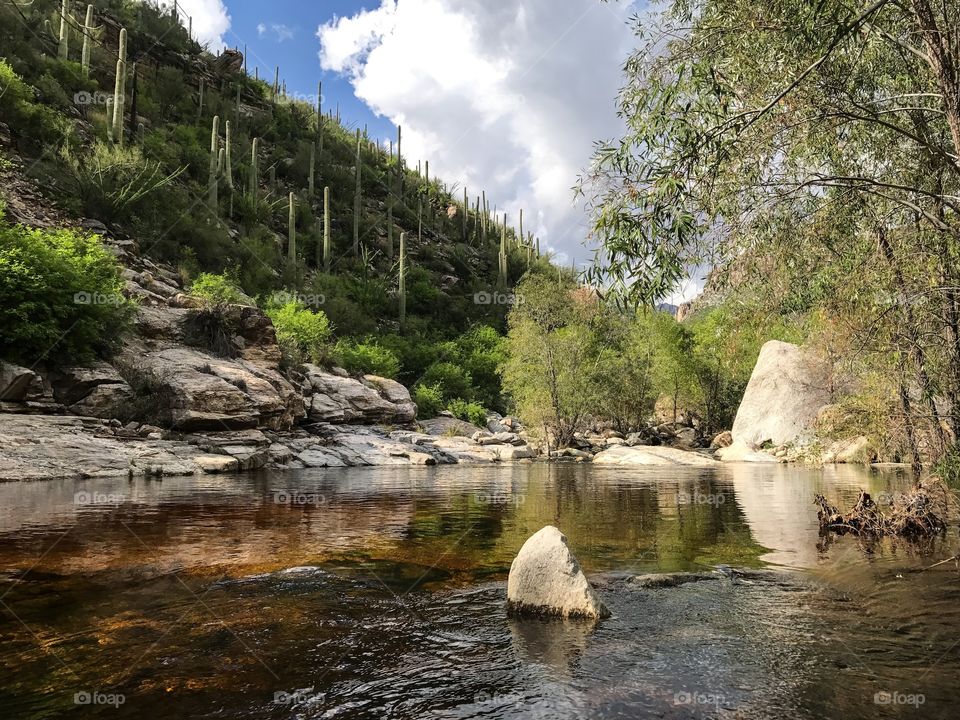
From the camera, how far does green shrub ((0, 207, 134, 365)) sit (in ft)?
63.0

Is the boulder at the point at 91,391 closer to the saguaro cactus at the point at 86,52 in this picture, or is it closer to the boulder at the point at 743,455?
the saguaro cactus at the point at 86,52

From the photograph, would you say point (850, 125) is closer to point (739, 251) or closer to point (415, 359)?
point (739, 251)

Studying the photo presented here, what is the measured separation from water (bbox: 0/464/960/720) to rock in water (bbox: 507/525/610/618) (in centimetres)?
22

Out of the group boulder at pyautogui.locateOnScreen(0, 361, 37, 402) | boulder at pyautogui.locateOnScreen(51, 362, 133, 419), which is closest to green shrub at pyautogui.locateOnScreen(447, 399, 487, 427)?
boulder at pyautogui.locateOnScreen(51, 362, 133, 419)

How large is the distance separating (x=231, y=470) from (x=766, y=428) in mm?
32663

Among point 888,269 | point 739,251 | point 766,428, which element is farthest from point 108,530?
point 766,428

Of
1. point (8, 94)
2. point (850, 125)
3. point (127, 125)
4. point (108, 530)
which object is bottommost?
point (108, 530)

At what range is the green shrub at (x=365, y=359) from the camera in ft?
129

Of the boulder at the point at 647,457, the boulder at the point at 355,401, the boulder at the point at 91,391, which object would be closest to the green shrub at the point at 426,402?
the boulder at the point at 355,401

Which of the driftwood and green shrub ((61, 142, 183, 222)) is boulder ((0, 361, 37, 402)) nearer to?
green shrub ((61, 142, 183, 222))

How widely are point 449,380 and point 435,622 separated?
4199 centimetres

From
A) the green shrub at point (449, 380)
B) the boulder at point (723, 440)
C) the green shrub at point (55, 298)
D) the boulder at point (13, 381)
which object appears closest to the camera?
the boulder at point (13, 381)

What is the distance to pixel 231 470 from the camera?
21.6 metres

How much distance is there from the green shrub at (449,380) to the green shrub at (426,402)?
277 cm
